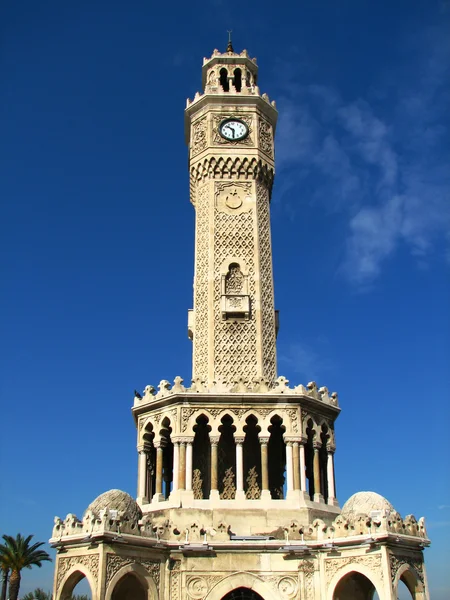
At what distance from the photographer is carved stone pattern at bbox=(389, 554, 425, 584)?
68.6 ft

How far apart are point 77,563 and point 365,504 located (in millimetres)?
8730

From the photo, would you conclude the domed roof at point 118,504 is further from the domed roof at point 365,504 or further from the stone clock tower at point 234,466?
the domed roof at point 365,504

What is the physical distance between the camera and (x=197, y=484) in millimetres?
27203

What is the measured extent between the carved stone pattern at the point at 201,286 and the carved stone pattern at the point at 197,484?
384 centimetres

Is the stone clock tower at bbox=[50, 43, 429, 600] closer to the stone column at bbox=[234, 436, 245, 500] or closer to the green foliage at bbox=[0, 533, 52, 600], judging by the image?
the stone column at bbox=[234, 436, 245, 500]

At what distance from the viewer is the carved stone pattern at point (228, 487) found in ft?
88.8

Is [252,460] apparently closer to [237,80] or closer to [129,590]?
[129,590]

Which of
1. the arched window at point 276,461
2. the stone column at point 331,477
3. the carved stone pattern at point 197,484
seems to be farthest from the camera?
the arched window at point 276,461

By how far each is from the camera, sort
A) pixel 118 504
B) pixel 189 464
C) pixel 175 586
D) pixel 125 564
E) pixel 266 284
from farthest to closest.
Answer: pixel 266 284, pixel 189 464, pixel 175 586, pixel 118 504, pixel 125 564

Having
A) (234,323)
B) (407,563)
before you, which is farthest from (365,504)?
(234,323)

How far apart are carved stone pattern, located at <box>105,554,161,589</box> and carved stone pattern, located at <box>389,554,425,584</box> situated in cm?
688

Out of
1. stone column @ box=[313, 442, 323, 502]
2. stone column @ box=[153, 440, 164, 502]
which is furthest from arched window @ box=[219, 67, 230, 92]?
stone column @ box=[313, 442, 323, 502]

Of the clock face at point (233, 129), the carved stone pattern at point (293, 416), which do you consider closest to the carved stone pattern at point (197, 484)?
the carved stone pattern at point (293, 416)

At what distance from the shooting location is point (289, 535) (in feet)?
75.0
